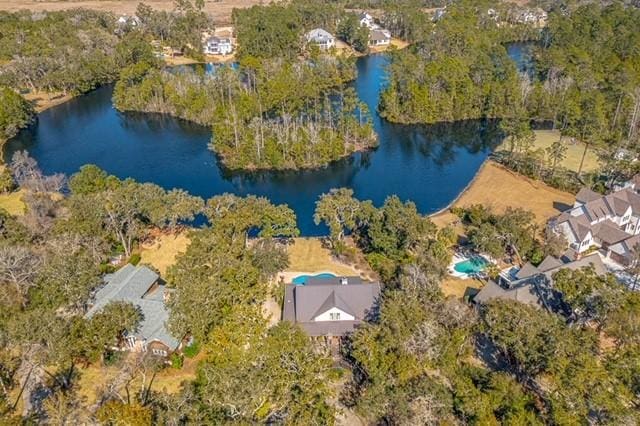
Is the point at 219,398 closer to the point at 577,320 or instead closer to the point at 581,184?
the point at 577,320

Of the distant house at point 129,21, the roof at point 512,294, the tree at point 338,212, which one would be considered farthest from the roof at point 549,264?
the distant house at point 129,21

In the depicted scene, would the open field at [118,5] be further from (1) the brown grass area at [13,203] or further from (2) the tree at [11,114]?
(1) the brown grass area at [13,203]

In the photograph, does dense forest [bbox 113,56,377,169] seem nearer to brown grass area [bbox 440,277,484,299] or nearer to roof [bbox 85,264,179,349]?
roof [bbox 85,264,179,349]

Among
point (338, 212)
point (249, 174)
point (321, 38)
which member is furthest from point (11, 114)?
point (321, 38)

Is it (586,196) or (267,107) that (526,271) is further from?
(267,107)

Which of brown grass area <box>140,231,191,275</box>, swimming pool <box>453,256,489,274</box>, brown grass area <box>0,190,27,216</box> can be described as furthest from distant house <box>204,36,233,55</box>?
swimming pool <box>453,256,489,274</box>

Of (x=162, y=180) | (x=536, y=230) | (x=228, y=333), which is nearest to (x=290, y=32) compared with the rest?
(x=162, y=180)
